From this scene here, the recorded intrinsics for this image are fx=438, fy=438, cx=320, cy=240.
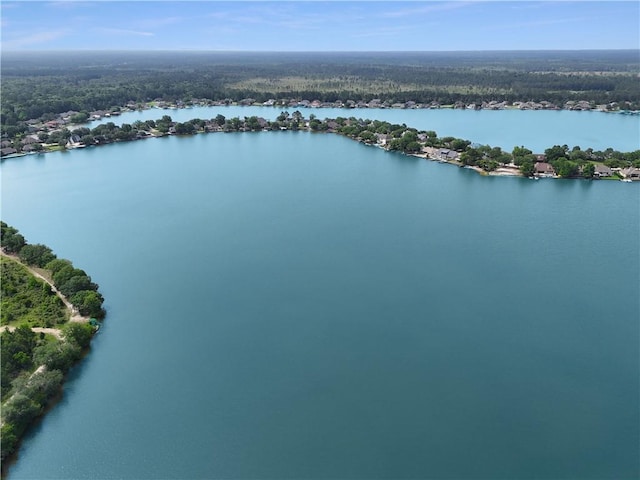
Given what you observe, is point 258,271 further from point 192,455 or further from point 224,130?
point 224,130

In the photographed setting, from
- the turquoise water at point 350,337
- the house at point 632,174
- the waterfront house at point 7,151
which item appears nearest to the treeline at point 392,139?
the house at point 632,174

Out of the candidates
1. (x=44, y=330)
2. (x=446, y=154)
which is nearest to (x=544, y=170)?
(x=446, y=154)

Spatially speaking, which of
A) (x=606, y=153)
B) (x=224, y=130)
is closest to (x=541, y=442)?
(x=606, y=153)

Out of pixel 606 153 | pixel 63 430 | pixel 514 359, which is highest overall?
pixel 606 153

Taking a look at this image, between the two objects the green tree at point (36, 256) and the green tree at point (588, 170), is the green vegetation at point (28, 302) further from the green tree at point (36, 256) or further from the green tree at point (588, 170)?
the green tree at point (588, 170)

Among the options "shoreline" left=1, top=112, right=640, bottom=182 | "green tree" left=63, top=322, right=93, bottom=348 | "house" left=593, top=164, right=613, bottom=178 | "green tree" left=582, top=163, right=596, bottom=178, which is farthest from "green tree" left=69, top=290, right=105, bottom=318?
"house" left=593, top=164, right=613, bottom=178

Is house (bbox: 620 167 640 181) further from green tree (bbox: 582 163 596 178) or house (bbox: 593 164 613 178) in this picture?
green tree (bbox: 582 163 596 178)
